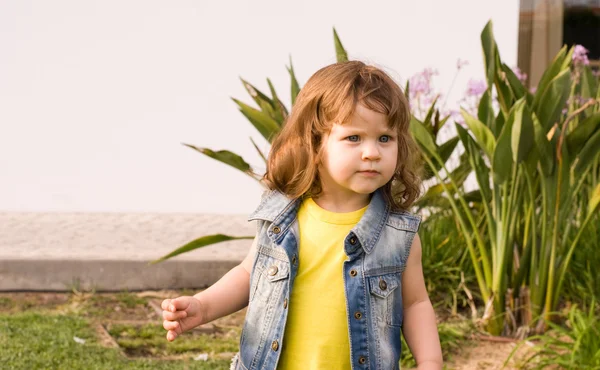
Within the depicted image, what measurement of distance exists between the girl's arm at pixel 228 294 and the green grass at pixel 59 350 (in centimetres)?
146

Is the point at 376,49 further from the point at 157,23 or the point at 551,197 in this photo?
the point at 551,197

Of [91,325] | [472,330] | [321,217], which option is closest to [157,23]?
[91,325]

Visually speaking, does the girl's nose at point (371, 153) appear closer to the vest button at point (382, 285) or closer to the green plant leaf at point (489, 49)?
the vest button at point (382, 285)

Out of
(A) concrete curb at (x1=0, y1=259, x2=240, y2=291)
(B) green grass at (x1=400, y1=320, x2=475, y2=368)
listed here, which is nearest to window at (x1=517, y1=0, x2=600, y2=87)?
(A) concrete curb at (x1=0, y1=259, x2=240, y2=291)

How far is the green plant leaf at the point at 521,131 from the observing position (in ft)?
11.7

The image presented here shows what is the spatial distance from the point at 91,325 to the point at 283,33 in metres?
2.46

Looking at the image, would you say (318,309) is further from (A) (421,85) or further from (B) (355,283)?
(A) (421,85)

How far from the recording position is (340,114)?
7.16ft

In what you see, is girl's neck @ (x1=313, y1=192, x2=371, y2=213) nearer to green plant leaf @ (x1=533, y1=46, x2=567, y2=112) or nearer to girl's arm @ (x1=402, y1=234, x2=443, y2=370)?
girl's arm @ (x1=402, y1=234, x2=443, y2=370)

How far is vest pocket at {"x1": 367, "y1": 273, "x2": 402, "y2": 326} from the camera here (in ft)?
7.29

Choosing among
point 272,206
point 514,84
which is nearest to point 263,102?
point 514,84

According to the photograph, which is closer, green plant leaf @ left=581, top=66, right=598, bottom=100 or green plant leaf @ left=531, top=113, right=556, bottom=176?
green plant leaf @ left=531, top=113, right=556, bottom=176

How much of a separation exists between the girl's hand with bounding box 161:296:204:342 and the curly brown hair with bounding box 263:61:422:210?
0.33 metres

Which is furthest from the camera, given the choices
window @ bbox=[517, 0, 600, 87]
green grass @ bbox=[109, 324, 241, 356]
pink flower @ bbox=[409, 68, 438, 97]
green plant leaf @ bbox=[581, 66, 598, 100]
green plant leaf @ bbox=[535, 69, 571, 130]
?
window @ bbox=[517, 0, 600, 87]
